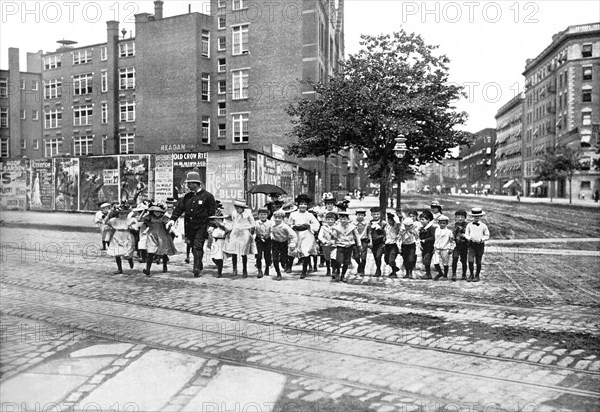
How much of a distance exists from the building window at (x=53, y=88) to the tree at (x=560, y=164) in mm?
52521

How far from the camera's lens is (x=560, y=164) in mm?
56406

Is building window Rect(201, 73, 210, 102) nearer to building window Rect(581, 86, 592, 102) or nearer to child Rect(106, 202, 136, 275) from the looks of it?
child Rect(106, 202, 136, 275)

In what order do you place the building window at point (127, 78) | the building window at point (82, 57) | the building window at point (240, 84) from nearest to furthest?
the building window at point (240, 84) < the building window at point (127, 78) < the building window at point (82, 57)

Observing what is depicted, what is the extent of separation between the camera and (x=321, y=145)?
30.5 metres

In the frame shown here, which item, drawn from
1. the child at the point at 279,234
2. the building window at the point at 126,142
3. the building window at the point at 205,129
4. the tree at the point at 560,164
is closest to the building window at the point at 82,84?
the building window at the point at 126,142

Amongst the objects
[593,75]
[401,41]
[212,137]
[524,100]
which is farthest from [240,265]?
[524,100]

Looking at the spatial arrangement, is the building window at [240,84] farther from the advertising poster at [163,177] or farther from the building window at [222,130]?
the advertising poster at [163,177]

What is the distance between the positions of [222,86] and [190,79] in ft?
9.88

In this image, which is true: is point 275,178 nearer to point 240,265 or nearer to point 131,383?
point 240,265

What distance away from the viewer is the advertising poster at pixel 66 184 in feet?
106

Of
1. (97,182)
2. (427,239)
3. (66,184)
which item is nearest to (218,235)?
(427,239)

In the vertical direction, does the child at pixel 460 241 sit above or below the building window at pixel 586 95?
below

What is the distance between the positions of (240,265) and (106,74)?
157 ft

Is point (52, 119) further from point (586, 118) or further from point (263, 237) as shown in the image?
point (586, 118)
